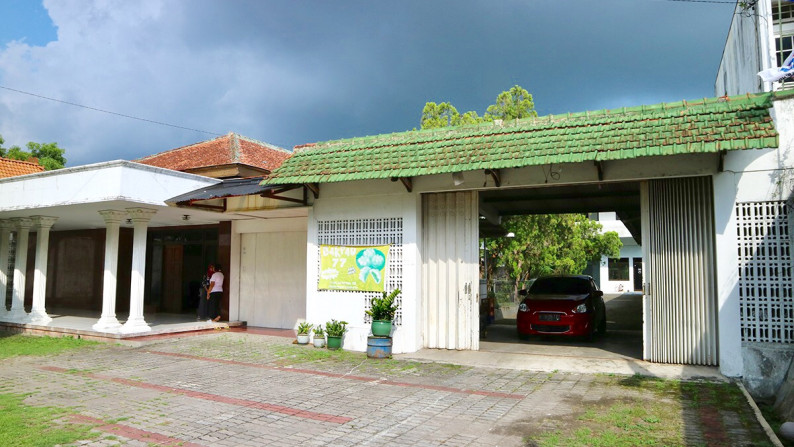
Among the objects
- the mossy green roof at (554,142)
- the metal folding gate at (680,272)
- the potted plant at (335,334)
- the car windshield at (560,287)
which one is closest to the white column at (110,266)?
the mossy green roof at (554,142)

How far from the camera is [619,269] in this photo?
3691cm

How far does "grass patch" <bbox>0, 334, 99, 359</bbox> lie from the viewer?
10.7 m

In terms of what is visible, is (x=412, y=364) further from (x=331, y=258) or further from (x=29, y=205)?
(x=29, y=205)

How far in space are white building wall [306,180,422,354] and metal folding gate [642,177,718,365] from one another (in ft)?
13.5

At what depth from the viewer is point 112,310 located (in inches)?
493

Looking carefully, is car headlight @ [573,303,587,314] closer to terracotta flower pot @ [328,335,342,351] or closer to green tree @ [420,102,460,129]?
terracotta flower pot @ [328,335,342,351]

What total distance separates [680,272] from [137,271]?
11423 mm

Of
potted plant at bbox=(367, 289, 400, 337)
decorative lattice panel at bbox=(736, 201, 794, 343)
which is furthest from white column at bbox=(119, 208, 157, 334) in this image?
decorative lattice panel at bbox=(736, 201, 794, 343)

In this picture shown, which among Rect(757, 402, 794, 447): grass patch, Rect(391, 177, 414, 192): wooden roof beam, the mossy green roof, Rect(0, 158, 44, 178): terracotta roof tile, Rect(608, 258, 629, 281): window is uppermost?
Rect(0, 158, 44, 178): terracotta roof tile

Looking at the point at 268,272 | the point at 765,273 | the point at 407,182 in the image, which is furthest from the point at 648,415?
the point at 268,272

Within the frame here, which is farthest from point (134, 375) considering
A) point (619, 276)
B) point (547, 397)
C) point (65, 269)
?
point (619, 276)

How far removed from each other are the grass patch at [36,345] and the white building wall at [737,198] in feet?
40.8

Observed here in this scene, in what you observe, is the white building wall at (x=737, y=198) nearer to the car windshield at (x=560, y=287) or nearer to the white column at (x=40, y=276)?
the car windshield at (x=560, y=287)

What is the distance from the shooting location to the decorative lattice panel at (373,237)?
10.2 meters
